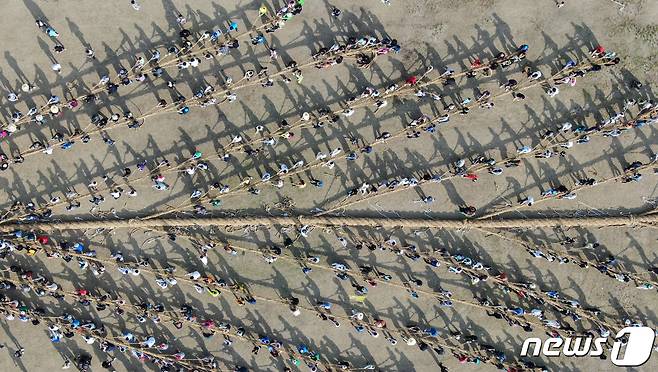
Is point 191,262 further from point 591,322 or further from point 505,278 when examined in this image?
point 591,322

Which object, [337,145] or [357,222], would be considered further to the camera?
[337,145]

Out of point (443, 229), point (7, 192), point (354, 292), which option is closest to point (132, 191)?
point (7, 192)

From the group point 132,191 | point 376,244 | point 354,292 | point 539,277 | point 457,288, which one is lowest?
point 539,277

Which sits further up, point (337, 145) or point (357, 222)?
point (337, 145)

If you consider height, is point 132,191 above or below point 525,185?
above
